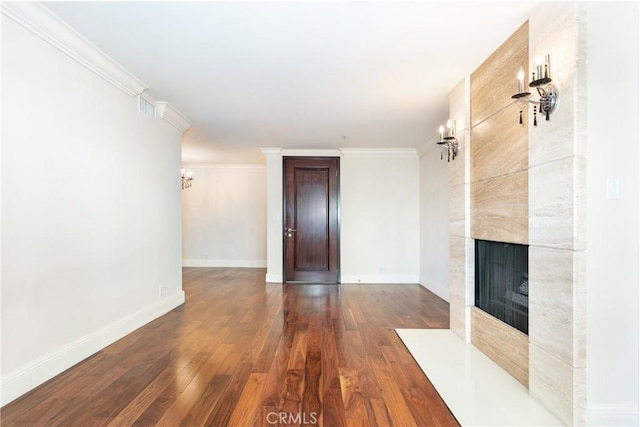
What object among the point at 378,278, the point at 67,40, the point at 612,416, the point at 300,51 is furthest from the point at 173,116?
Result: the point at 612,416

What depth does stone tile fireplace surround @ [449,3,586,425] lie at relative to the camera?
1.77 m

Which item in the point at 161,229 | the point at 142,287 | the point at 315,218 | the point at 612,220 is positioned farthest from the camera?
the point at 315,218

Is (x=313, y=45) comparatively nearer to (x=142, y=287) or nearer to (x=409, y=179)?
(x=142, y=287)

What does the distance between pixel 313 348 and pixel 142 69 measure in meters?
2.89

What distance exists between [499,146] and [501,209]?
1.57 feet

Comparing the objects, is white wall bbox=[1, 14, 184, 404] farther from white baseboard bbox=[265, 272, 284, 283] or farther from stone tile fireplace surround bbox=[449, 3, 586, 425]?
stone tile fireplace surround bbox=[449, 3, 586, 425]

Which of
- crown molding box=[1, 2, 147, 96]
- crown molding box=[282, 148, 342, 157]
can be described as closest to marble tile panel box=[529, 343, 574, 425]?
crown molding box=[1, 2, 147, 96]

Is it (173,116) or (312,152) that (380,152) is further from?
(173,116)

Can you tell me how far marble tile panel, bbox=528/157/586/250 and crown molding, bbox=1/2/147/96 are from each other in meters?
3.23

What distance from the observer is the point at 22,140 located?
219 centimetres

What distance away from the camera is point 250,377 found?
2.46m

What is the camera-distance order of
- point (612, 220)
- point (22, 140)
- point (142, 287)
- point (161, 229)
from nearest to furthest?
point (612, 220)
point (22, 140)
point (142, 287)
point (161, 229)

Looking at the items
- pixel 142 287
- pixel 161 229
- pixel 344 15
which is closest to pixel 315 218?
pixel 161 229

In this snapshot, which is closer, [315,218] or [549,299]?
[549,299]
